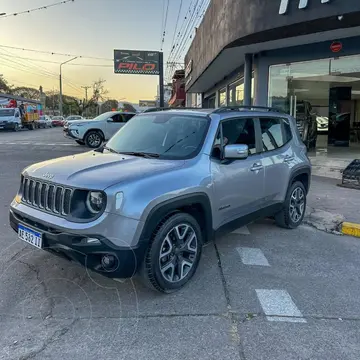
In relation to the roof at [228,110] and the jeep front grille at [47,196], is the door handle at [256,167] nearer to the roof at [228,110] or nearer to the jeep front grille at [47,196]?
the roof at [228,110]

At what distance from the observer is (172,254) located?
3627mm

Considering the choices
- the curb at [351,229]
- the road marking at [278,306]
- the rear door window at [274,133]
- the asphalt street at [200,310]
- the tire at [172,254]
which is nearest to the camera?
the asphalt street at [200,310]

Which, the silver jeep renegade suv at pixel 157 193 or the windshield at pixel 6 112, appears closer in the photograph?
the silver jeep renegade suv at pixel 157 193

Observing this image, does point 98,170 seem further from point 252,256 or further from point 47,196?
point 252,256

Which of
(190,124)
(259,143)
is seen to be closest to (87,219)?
(190,124)

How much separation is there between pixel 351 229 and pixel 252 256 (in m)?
1.99

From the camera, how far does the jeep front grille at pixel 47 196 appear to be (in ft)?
10.9

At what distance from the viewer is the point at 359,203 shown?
284 inches

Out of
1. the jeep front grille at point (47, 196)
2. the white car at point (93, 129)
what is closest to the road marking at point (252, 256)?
the jeep front grille at point (47, 196)

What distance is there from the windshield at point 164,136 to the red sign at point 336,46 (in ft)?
26.0

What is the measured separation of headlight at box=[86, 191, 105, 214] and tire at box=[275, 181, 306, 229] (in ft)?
10.4

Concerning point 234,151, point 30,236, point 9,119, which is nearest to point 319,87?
point 234,151

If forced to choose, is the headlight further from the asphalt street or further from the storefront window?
the storefront window

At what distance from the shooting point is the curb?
18.4ft
